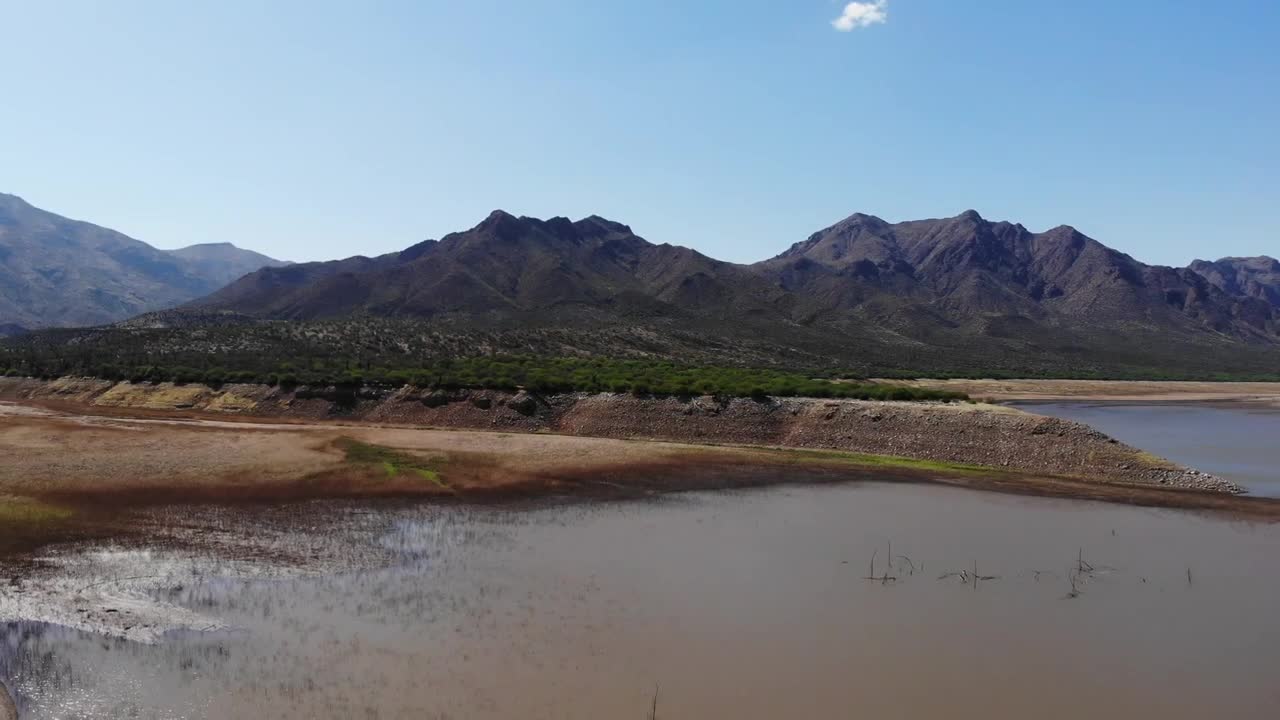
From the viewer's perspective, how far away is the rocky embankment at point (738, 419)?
37.2 meters

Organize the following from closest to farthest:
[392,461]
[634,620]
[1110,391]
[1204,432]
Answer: [634,620], [392,461], [1204,432], [1110,391]

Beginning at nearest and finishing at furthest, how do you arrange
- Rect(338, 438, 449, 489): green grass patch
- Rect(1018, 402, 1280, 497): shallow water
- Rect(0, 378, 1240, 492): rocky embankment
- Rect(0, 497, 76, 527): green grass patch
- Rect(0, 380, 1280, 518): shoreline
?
Rect(0, 497, 76, 527): green grass patch < Rect(0, 380, 1280, 518): shoreline < Rect(338, 438, 449, 489): green grass patch < Rect(0, 378, 1240, 492): rocky embankment < Rect(1018, 402, 1280, 497): shallow water

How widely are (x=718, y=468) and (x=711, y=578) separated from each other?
59.1ft

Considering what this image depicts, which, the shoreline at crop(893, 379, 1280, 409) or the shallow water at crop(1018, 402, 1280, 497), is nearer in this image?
the shallow water at crop(1018, 402, 1280, 497)

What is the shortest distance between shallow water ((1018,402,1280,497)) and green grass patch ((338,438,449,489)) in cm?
3590

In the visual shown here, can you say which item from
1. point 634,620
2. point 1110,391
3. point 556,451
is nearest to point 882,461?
point 556,451

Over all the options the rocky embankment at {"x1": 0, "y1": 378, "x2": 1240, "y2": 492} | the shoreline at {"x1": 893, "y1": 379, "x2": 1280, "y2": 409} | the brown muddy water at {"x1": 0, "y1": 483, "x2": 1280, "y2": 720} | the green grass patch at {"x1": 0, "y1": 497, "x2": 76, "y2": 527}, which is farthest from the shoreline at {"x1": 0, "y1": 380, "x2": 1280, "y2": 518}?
the shoreline at {"x1": 893, "y1": 379, "x2": 1280, "y2": 409}

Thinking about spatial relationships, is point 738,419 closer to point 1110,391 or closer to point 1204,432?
point 1204,432

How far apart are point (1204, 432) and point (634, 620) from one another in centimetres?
6156

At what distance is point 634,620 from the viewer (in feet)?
51.0

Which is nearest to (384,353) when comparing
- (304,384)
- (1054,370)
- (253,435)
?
(304,384)

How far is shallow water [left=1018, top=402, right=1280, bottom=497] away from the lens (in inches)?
1547

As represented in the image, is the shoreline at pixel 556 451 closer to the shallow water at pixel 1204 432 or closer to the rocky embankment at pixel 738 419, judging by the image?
the rocky embankment at pixel 738 419

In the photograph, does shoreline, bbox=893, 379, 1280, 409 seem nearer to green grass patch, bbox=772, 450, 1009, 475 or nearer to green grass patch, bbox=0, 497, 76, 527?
green grass patch, bbox=772, 450, 1009, 475
